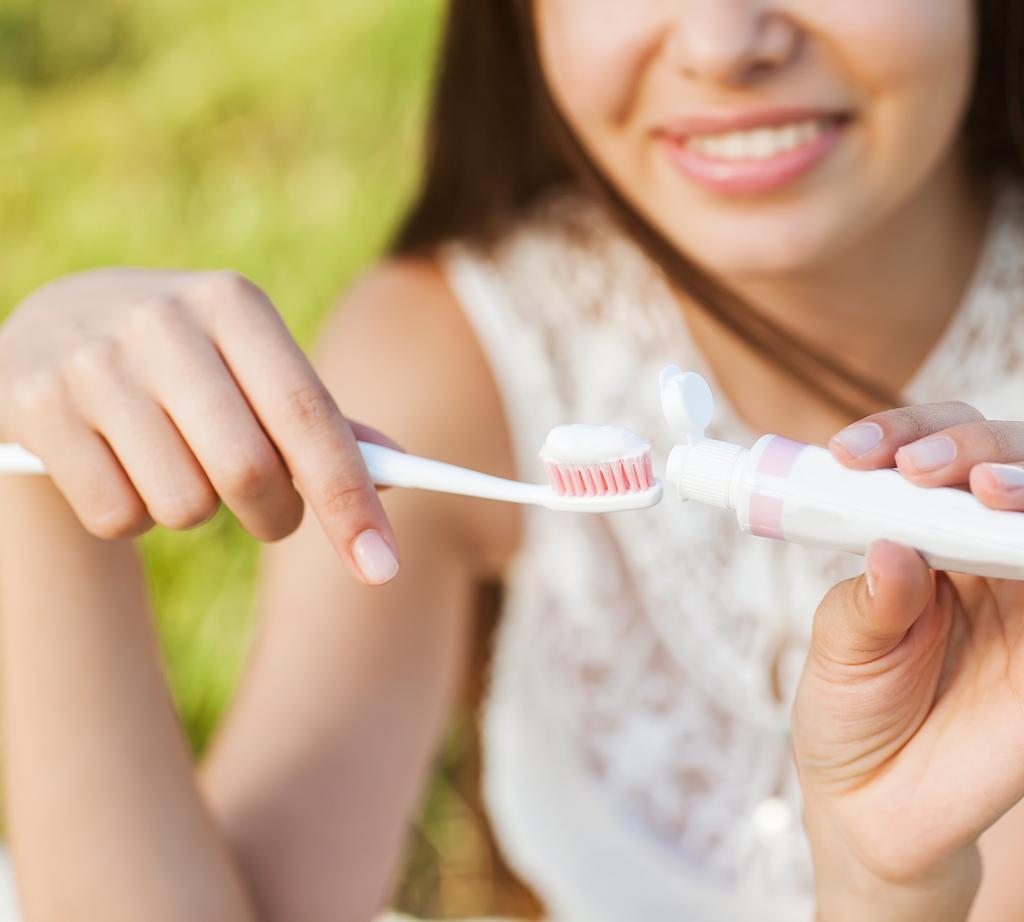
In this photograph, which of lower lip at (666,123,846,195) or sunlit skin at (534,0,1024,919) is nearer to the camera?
sunlit skin at (534,0,1024,919)

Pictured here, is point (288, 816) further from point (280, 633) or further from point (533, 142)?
point (533, 142)

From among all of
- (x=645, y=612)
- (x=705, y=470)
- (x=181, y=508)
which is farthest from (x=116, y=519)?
(x=645, y=612)

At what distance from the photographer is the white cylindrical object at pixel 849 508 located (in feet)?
1.35

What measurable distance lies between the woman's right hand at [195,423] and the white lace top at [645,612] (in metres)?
0.41

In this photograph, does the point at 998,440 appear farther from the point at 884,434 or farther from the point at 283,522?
the point at 283,522

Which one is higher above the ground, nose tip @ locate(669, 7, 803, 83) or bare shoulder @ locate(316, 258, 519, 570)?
nose tip @ locate(669, 7, 803, 83)

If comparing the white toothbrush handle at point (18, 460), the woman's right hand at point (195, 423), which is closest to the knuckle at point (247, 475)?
the woman's right hand at point (195, 423)

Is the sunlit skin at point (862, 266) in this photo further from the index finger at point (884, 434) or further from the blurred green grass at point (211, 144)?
the blurred green grass at point (211, 144)

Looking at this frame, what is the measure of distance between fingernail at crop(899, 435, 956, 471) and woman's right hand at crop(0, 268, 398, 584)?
0.65 ft

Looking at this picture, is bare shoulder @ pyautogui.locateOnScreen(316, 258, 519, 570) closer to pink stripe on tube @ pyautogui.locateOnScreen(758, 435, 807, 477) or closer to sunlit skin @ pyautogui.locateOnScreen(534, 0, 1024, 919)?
sunlit skin @ pyautogui.locateOnScreen(534, 0, 1024, 919)

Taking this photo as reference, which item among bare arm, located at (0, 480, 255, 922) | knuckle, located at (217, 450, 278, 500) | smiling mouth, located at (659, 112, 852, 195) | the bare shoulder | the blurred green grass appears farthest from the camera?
the blurred green grass

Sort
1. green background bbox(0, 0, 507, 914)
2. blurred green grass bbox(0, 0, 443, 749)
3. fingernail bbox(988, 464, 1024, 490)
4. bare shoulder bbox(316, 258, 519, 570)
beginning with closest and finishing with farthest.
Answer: fingernail bbox(988, 464, 1024, 490)
bare shoulder bbox(316, 258, 519, 570)
green background bbox(0, 0, 507, 914)
blurred green grass bbox(0, 0, 443, 749)

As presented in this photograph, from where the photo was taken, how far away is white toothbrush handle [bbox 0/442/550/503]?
1.55ft

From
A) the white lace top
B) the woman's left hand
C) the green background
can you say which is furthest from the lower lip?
the green background
